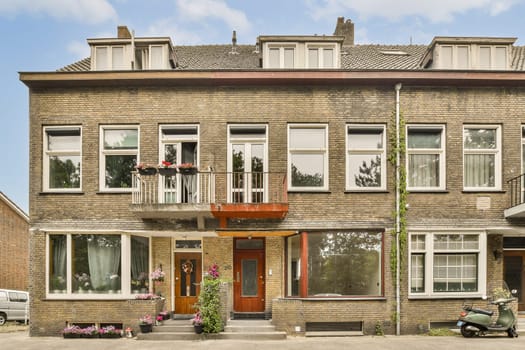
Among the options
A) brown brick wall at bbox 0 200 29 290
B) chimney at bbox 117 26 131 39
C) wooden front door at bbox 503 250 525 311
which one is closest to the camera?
wooden front door at bbox 503 250 525 311

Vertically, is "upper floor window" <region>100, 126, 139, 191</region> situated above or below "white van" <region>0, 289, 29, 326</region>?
above

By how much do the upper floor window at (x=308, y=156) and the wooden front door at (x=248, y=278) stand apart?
7.74 ft

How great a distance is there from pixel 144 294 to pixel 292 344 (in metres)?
4.66

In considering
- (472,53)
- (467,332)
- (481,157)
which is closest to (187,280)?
(467,332)

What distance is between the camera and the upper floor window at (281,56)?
47.3 feet

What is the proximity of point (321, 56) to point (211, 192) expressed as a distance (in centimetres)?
566

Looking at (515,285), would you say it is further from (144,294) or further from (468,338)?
(144,294)

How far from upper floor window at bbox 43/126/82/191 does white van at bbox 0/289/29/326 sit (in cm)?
949

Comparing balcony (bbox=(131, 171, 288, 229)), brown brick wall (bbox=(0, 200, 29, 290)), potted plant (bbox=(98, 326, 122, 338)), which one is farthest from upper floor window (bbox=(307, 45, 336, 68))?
brown brick wall (bbox=(0, 200, 29, 290))

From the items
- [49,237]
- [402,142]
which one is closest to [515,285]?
[402,142]

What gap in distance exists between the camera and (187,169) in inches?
512

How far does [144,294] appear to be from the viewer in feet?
43.2

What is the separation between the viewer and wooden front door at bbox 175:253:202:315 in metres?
14.0

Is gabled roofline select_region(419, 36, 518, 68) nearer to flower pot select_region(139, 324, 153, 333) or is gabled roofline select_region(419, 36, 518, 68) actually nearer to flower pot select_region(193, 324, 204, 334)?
flower pot select_region(193, 324, 204, 334)
